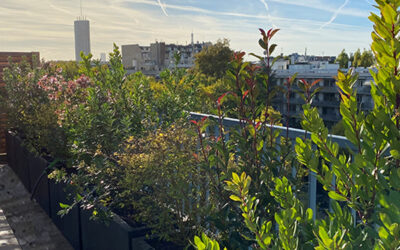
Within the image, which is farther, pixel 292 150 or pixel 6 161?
pixel 6 161

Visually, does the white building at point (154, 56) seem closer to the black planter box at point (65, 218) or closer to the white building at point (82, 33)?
the white building at point (82, 33)

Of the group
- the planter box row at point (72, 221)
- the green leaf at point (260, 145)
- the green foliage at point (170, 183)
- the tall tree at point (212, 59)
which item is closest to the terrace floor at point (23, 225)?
the planter box row at point (72, 221)

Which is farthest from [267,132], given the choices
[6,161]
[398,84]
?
[6,161]

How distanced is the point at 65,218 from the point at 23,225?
1.05m

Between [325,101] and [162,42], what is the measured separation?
41538mm

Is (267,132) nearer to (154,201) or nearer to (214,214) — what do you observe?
(214,214)

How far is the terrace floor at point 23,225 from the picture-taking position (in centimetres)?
421

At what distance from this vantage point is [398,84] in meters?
1.36

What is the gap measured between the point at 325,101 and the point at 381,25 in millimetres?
59460

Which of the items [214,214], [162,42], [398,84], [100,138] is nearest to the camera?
[398,84]

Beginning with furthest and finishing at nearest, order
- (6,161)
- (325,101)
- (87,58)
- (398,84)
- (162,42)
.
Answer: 1. (162,42)
2. (325,101)
3. (6,161)
4. (87,58)
5. (398,84)

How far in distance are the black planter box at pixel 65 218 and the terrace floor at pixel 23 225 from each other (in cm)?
13

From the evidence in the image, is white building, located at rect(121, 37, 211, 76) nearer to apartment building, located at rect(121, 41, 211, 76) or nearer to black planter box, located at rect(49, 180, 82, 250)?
apartment building, located at rect(121, 41, 211, 76)

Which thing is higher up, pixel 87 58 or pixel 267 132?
pixel 87 58
